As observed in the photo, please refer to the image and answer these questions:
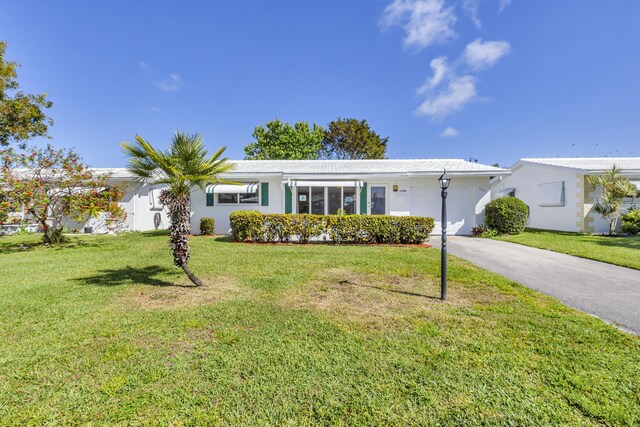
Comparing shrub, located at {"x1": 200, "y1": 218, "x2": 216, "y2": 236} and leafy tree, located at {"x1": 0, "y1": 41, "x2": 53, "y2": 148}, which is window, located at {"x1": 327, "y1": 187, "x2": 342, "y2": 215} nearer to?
shrub, located at {"x1": 200, "y1": 218, "x2": 216, "y2": 236}

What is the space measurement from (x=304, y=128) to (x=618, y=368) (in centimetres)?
4112

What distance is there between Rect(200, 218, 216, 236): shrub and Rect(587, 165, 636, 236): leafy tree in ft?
78.6

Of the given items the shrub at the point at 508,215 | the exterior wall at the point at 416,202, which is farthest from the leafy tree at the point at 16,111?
the shrub at the point at 508,215

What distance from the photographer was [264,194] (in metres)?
17.6

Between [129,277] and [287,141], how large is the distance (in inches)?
1374

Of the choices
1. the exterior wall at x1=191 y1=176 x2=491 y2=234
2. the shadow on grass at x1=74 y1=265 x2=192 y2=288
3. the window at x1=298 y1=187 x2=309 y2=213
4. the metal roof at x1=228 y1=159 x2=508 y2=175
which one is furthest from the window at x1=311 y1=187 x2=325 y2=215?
the shadow on grass at x1=74 y1=265 x2=192 y2=288

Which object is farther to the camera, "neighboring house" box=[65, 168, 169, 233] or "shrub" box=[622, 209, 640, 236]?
"neighboring house" box=[65, 168, 169, 233]

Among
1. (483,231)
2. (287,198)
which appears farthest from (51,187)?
(483,231)

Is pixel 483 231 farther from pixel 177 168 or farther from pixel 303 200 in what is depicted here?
pixel 177 168

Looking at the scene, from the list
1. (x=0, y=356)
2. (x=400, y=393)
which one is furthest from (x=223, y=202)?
(x=400, y=393)

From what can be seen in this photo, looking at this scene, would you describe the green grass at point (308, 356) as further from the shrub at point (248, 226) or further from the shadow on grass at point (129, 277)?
the shrub at point (248, 226)

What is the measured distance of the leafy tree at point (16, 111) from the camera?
650 inches

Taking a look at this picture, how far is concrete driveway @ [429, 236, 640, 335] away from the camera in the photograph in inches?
207

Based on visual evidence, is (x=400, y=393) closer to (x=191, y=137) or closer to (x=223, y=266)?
(x=191, y=137)
